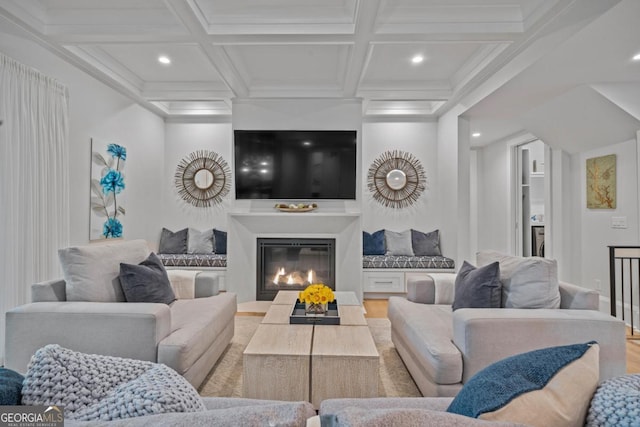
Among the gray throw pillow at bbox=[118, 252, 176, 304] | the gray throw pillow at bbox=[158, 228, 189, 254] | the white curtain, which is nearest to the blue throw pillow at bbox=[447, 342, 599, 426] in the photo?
the gray throw pillow at bbox=[118, 252, 176, 304]

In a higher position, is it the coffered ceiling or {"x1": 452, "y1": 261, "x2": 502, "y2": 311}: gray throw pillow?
the coffered ceiling

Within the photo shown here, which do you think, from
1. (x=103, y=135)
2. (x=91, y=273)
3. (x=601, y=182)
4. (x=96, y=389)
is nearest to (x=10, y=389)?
(x=96, y=389)

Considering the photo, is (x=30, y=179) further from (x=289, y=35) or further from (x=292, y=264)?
(x=292, y=264)

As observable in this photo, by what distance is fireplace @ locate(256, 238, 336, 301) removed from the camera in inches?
169

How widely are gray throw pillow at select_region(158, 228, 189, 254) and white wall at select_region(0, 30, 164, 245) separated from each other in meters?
0.22

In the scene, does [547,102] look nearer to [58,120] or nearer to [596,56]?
[596,56]

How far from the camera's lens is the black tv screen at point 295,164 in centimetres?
424

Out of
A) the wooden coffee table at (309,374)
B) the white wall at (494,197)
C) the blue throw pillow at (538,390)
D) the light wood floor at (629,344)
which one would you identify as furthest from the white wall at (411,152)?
the blue throw pillow at (538,390)

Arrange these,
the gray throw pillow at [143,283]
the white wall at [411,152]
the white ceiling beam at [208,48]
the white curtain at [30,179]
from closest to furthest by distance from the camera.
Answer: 1. the gray throw pillow at [143,283]
2. the white ceiling beam at [208,48]
3. the white curtain at [30,179]
4. the white wall at [411,152]

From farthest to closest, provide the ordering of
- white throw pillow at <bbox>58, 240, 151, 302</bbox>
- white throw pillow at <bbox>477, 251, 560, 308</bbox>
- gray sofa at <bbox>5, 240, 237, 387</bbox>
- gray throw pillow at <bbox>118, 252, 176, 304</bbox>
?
gray throw pillow at <bbox>118, 252, 176, 304</bbox> < white throw pillow at <bbox>58, 240, 151, 302</bbox> < white throw pillow at <bbox>477, 251, 560, 308</bbox> < gray sofa at <bbox>5, 240, 237, 387</bbox>

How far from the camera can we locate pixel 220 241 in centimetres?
499

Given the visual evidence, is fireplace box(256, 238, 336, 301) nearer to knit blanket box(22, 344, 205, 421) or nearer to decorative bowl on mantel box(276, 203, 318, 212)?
decorative bowl on mantel box(276, 203, 318, 212)

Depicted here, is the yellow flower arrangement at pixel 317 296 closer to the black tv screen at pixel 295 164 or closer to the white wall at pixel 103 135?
the black tv screen at pixel 295 164

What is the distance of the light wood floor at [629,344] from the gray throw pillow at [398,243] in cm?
79
